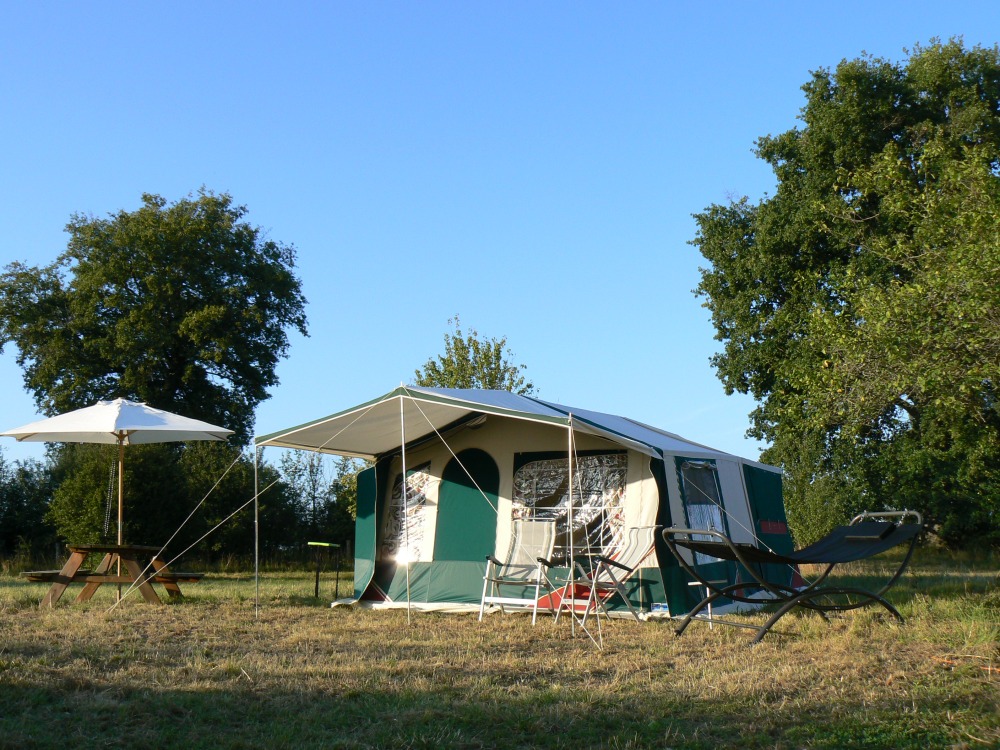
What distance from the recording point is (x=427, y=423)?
27.4 feet

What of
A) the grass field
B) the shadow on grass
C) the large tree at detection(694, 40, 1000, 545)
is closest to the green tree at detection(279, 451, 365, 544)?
the large tree at detection(694, 40, 1000, 545)

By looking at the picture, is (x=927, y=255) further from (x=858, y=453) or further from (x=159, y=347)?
(x=159, y=347)

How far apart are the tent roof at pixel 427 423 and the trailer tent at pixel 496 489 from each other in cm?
2

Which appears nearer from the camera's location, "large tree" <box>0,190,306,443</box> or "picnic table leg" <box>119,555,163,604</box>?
"picnic table leg" <box>119,555,163,604</box>

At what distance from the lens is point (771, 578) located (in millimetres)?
9141

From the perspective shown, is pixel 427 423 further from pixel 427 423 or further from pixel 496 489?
pixel 496 489

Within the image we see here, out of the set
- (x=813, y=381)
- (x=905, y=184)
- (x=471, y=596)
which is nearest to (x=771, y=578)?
(x=813, y=381)

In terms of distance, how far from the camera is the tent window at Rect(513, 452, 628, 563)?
7875mm

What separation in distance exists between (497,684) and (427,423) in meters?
4.20

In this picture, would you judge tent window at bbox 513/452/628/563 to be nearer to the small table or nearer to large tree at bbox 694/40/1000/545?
the small table

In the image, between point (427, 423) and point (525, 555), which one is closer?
point (525, 555)

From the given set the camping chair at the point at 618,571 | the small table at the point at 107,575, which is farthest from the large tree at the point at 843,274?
the small table at the point at 107,575

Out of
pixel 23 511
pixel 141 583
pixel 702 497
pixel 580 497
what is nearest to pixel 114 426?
pixel 141 583

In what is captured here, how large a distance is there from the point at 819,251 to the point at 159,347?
12894 millimetres
